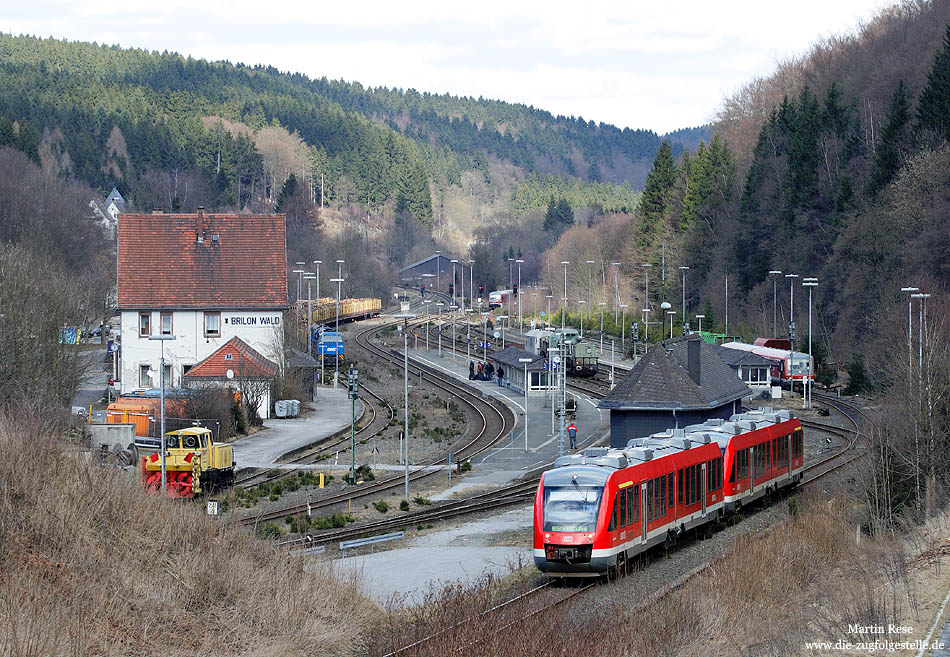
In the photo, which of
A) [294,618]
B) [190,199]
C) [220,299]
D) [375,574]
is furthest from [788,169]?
[190,199]

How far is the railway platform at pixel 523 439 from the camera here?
127ft

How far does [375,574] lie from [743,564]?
718 cm

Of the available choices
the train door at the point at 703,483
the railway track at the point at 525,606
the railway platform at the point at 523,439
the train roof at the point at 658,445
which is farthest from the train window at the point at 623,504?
the railway platform at the point at 523,439

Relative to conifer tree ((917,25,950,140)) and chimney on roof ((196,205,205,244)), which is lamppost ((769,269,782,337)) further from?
chimney on roof ((196,205,205,244))

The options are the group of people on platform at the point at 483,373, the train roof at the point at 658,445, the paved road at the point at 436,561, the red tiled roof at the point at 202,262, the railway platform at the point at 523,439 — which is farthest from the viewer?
the group of people on platform at the point at 483,373

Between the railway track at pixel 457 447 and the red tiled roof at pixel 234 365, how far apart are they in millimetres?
10026

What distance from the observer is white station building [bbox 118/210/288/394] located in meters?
58.0

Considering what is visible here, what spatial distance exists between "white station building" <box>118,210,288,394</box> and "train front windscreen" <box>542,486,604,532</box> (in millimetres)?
37732

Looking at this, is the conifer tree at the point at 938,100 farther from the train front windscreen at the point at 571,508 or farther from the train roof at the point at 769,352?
the train front windscreen at the point at 571,508

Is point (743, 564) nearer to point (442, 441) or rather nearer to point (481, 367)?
point (442, 441)

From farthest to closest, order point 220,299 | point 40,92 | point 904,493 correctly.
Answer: point 40,92 < point 220,299 < point 904,493

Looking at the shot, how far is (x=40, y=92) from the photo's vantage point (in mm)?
182500

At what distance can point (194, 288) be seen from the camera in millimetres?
59312

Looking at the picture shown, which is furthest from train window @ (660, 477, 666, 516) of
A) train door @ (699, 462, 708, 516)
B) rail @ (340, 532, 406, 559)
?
rail @ (340, 532, 406, 559)
